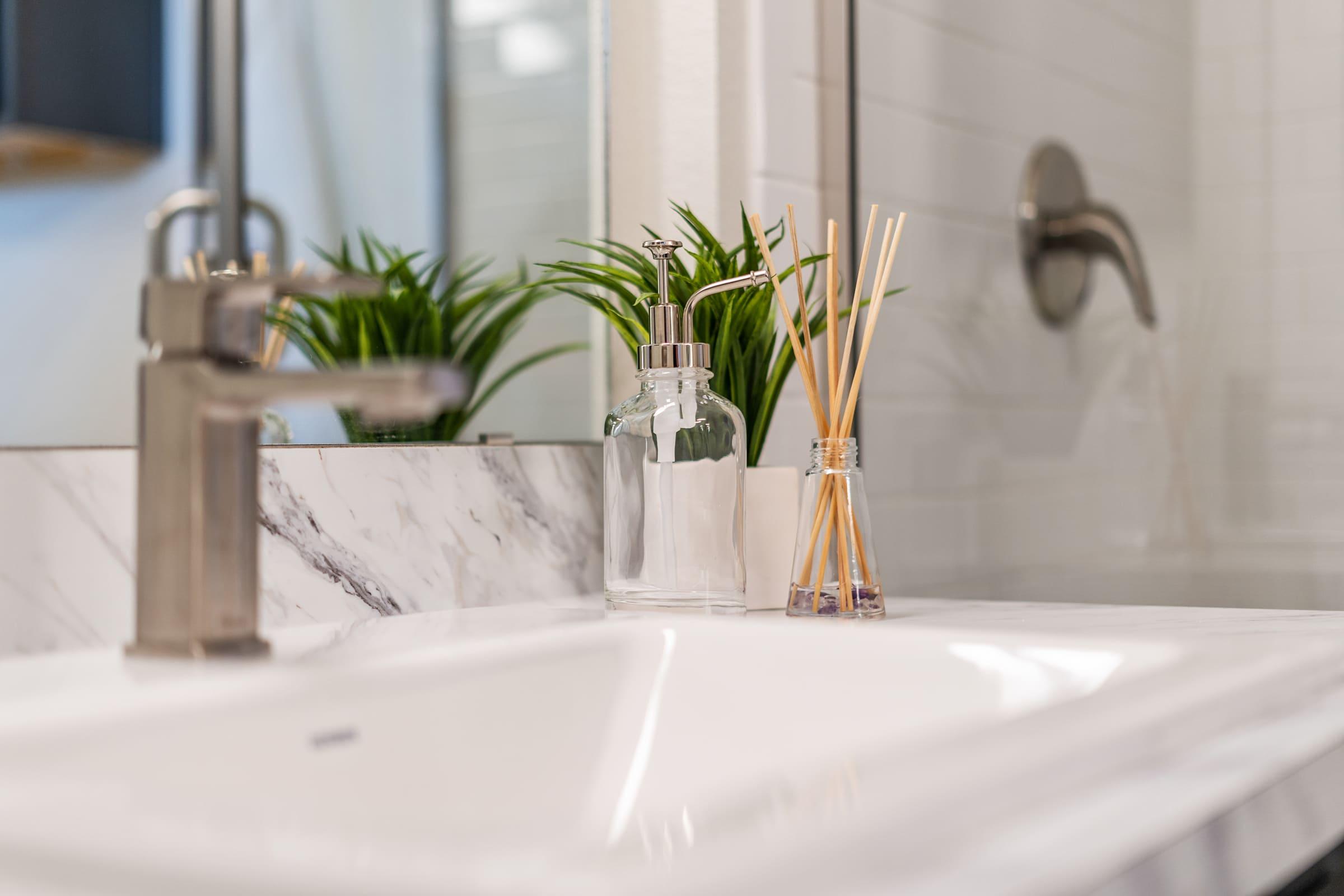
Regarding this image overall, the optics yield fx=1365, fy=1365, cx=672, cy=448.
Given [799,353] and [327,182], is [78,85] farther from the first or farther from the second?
[799,353]

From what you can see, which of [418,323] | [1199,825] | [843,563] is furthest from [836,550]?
[1199,825]

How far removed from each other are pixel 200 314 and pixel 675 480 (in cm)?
37

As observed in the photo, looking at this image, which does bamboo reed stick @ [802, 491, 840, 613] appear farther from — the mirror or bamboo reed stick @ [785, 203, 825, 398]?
the mirror

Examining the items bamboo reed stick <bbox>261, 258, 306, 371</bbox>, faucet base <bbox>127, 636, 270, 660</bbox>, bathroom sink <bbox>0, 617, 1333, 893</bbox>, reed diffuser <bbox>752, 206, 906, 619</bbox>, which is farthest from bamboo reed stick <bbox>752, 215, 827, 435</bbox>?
faucet base <bbox>127, 636, 270, 660</bbox>

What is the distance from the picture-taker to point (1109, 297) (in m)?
1.21

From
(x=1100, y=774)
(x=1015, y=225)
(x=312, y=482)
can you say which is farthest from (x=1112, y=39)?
(x=1100, y=774)

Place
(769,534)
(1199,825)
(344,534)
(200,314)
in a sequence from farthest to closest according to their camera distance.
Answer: (769,534), (344,534), (200,314), (1199,825)

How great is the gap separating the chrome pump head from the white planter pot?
5.0 inches

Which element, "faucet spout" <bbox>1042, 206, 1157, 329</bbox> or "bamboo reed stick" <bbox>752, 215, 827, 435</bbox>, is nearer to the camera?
"bamboo reed stick" <bbox>752, 215, 827, 435</bbox>

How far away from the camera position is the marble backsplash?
74 centimetres

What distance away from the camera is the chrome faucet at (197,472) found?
0.62 meters

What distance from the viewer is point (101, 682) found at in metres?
0.60

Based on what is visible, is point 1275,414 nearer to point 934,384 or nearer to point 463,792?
point 934,384

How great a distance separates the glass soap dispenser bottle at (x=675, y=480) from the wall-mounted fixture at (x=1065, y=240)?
444mm
